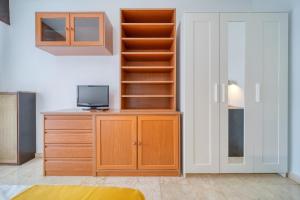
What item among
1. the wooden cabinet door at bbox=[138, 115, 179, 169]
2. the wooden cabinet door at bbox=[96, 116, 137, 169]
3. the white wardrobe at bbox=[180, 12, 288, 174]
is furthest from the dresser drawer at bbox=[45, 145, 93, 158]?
the white wardrobe at bbox=[180, 12, 288, 174]

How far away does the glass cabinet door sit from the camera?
2.54m

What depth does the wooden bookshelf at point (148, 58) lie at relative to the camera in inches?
108

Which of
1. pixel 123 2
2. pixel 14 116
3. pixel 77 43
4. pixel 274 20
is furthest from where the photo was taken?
pixel 123 2

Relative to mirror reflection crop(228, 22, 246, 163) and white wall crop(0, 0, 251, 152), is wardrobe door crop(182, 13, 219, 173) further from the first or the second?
white wall crop(0, 0, 251, 152)

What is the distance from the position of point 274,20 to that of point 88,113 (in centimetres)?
244

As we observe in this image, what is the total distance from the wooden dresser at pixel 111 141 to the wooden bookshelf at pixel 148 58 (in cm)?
40

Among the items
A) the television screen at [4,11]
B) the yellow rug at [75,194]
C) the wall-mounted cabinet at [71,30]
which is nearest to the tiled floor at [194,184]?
the yellow rug at [75,194]

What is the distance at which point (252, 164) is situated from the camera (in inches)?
93.4

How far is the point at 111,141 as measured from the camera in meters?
2.43

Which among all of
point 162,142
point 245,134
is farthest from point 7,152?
point 245,134

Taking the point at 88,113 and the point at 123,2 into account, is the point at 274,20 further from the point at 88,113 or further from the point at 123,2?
the point at 88,113

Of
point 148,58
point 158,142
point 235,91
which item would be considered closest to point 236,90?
point 235,91

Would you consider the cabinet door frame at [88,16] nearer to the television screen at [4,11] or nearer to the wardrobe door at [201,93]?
the wardrobe door at [201,93]

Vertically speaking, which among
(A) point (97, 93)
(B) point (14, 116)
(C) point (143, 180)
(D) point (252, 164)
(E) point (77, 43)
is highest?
(E) point (77, 43)
